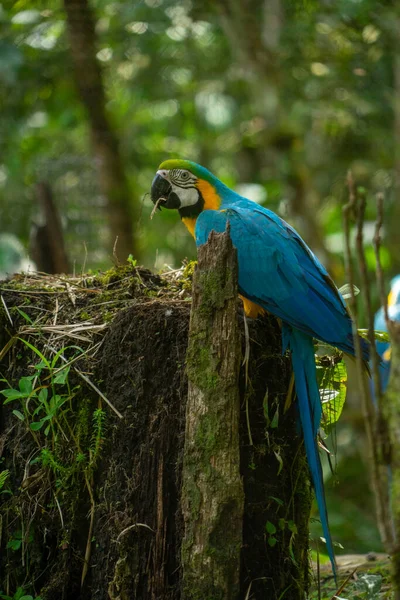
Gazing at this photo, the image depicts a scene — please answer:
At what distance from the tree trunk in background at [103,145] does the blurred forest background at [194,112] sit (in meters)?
0.01

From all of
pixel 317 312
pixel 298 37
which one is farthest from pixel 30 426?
pixel 298 37

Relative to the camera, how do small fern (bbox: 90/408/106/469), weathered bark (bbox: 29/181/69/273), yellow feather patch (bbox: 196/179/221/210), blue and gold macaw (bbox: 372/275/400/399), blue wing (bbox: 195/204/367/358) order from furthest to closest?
weathered bark (bbox: 29/181/69/273) → blue and gold macaw (bbox: 372/275/400/399) → yellow feather patch (bbox: 196/179/221/210) → blue wing (bbox: 195/204/367/358) → small fern (bbox: 90/408/106/469)

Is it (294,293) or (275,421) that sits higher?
(294,293)

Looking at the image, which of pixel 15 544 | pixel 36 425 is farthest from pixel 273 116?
pixel 15 544

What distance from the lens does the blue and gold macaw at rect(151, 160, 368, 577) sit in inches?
103

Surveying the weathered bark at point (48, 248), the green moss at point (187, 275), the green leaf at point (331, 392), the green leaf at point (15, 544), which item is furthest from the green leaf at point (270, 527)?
the weathered bark at point (48, 248)

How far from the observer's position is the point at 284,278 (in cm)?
285

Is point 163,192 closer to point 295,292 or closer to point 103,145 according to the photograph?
point 295,292

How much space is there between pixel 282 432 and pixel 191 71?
6.29 m

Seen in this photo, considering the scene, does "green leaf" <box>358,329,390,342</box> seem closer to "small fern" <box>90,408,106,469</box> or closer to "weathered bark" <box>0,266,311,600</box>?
"weathered bark" <box>0,266,311,600</box>

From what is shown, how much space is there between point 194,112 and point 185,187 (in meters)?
5.95

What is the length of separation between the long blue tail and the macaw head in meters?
0.85

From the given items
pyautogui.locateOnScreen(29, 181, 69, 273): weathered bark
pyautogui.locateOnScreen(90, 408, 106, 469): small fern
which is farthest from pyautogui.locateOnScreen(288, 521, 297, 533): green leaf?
pyautogui.locateOnScreen(29, 181, 69, 273): weathered bark

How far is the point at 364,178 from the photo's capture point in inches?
327
